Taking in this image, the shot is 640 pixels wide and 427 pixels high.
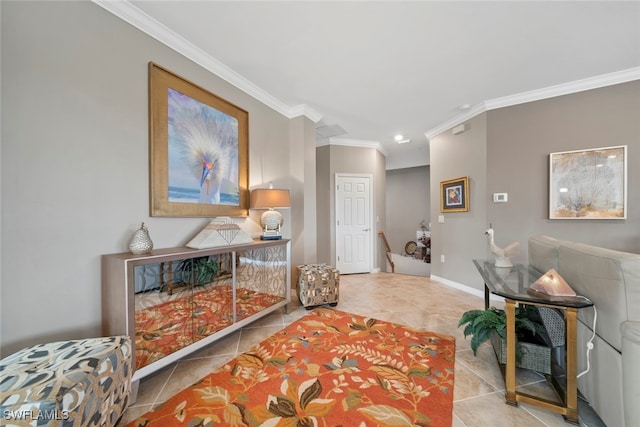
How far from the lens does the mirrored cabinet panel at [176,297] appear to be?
1.40 m

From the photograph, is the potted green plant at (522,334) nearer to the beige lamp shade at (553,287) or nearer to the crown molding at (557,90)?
the beige lamp shade at (553,287)

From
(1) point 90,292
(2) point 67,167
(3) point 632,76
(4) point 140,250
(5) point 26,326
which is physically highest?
(3) point 632,76

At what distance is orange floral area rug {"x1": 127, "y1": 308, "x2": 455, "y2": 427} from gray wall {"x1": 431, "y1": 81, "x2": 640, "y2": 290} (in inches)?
72.7

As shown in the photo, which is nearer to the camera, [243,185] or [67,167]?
[67,167]

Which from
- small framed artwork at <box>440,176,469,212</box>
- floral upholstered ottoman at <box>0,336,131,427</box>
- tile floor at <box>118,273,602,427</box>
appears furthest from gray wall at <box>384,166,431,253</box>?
floral upholstered ottoman at <box>0,336,131,427</box>

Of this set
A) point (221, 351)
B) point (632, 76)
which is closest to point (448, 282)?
point (632, 76)

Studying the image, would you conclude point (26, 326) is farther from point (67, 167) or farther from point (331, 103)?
point (331, 103)

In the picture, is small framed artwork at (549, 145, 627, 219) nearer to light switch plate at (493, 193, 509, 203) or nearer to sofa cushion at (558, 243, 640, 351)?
light switch plate at (493, 193, 509, 203)

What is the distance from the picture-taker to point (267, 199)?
8.28ft

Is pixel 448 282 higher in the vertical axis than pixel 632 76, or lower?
lower

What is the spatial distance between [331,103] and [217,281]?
2563 mm

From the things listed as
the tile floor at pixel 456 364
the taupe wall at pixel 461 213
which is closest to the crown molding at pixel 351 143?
the taupe wall at pixel 461 213

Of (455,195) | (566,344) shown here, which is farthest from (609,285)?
(455,195)

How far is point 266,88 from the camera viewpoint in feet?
9.04
